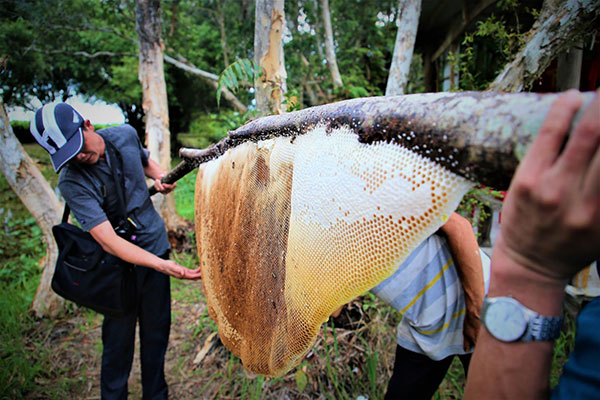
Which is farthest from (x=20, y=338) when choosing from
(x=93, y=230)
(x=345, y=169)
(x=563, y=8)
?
(x=563, y=8)

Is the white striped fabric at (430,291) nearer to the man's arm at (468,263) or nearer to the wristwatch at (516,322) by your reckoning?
the man's arm at (468,263)

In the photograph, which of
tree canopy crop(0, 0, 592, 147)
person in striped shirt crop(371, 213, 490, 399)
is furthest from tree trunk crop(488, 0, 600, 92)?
tree canopy crop(0, 0, 592, 147)

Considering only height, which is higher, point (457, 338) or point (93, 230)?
point (93, 230)

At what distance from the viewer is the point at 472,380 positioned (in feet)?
2.00

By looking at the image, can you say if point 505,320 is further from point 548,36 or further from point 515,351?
point 548,36

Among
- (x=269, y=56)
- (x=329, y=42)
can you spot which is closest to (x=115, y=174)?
(x=269, y=56)

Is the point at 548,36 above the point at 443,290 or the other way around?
above

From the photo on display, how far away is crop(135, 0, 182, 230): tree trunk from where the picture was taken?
4793 mm

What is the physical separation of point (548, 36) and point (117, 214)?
3131mm

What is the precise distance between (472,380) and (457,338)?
95 centimetres

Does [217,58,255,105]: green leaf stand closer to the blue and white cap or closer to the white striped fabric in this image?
the blue and white cap

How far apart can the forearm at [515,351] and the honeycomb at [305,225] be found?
0.45ft

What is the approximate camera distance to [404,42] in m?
3.55

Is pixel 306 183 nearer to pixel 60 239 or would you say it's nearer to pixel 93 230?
pixel 93 230
